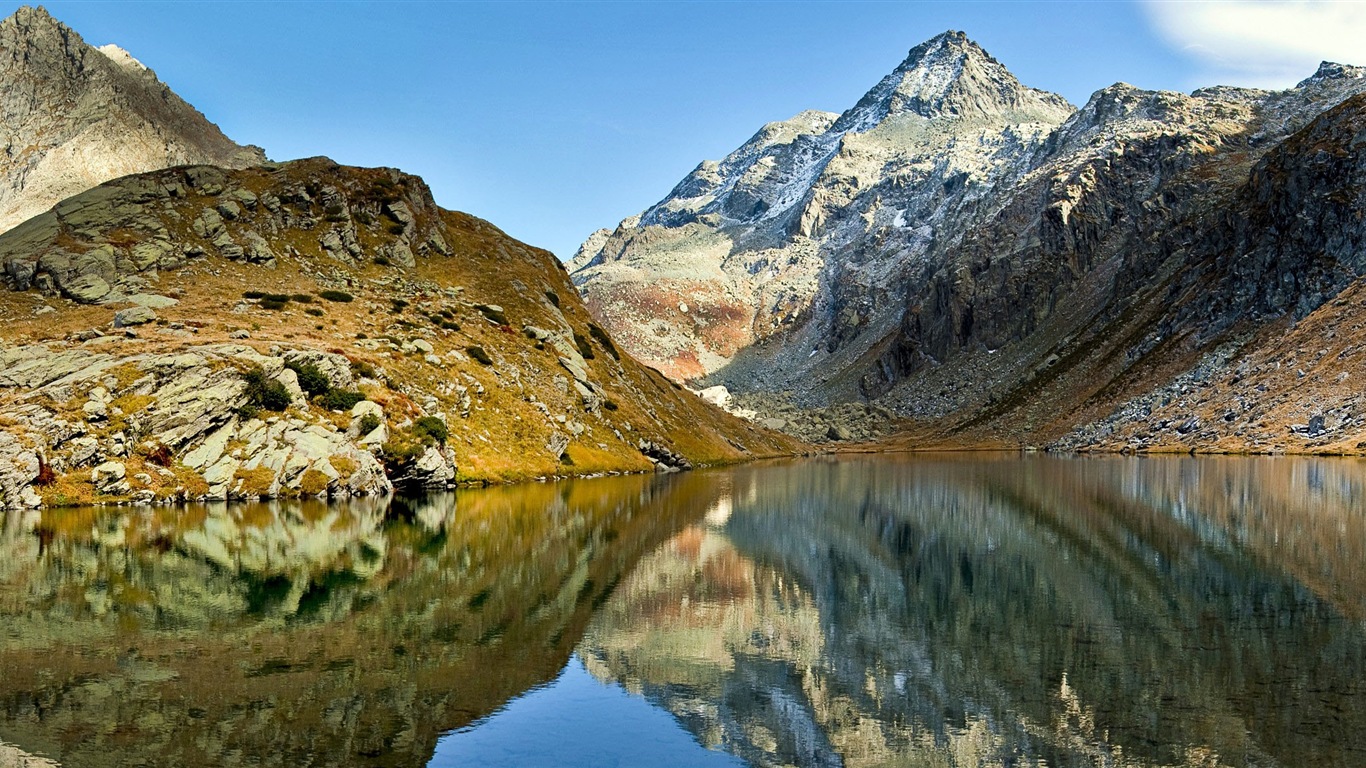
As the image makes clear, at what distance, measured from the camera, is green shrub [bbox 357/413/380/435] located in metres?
78.2

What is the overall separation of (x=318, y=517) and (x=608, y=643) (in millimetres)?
36968

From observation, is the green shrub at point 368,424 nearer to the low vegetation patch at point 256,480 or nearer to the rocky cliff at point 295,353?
the rocky cliff at point 295,353

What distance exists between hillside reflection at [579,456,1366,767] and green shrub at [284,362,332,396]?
40.1m

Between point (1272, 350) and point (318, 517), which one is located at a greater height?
point (1272, 350)

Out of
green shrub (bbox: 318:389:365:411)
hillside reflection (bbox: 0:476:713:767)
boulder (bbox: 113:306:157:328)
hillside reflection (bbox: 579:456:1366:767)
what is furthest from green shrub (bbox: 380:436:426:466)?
hillside reflection (bbox: 579:456:1366:767)

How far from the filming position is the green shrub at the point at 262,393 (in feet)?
242

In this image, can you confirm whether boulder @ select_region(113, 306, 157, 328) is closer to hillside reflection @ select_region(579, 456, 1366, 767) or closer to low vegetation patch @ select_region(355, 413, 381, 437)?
low vegetation patch @ select_region(355, 413, 381, 437)

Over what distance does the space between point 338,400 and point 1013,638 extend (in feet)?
212

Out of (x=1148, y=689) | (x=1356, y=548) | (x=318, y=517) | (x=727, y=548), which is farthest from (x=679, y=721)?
(x=318, y=517)

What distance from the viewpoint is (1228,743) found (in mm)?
17469

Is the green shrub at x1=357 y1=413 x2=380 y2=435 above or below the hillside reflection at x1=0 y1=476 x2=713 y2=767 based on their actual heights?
above

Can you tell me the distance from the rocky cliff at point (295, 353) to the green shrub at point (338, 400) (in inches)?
6.5

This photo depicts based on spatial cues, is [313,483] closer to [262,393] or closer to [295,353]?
[262,393]

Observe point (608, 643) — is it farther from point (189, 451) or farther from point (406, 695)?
point (189, 451)
